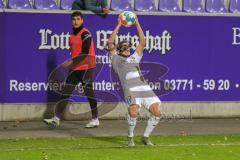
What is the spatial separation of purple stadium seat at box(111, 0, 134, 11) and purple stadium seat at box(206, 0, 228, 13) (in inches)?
68.2

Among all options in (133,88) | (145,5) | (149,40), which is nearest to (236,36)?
(149,40)

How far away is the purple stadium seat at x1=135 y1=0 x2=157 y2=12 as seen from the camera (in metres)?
16.6

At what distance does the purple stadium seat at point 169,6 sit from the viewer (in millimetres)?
16761

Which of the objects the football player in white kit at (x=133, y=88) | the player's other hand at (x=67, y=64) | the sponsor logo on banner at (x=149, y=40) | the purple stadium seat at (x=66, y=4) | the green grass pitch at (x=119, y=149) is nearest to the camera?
the green grass pitch at (x=119, y=149)

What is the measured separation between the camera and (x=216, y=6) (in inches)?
668

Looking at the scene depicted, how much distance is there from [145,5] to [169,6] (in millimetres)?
546

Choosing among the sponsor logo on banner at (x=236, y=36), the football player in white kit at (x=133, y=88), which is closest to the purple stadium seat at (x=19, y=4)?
the football player in white kit at (x=133, y=88)

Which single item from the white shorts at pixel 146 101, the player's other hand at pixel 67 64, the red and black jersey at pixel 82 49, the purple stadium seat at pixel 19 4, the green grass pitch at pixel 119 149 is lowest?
the green grass pitch at pixel 119 149

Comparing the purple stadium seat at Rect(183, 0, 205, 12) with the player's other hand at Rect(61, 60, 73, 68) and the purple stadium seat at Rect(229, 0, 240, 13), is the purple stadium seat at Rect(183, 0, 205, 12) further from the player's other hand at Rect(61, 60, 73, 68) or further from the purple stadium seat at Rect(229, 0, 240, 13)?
the player's other hand at Rect(61, 60, 73, 68)

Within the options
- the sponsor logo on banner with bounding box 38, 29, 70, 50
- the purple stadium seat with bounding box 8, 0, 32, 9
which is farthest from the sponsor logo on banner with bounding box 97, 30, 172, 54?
the purple stadium seat with bounding box 8, 0, 32, 9

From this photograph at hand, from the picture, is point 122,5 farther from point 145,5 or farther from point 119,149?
point 119,149

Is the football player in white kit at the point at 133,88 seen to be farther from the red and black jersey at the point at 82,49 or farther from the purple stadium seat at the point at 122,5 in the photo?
the purple stadium seat at the point at 122,5

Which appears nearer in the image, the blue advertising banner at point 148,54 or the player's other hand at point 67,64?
the player's other hand at point 67,64

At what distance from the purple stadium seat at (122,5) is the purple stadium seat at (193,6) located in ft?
3.95
